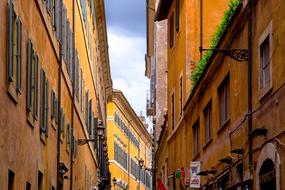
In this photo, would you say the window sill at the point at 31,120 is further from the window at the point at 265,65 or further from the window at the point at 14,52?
the window at the point at 265,65

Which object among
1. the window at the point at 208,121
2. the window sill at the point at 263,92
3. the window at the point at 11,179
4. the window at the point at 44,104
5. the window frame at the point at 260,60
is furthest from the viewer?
the window at the point at 208,121

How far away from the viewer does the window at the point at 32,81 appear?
1898 cm

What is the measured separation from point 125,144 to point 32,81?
74.9 metres

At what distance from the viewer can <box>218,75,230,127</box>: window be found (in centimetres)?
2142

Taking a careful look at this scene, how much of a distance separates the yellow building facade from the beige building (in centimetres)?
4283

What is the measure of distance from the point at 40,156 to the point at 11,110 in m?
5.32

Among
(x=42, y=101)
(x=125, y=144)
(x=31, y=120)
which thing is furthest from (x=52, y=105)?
(x=125, y=144)

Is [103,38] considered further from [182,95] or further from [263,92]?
[263,92]

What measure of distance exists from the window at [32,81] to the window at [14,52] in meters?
1.33

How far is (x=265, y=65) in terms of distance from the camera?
16297 mm

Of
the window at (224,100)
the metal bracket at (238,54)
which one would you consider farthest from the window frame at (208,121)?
the metal bracket at (238,54)

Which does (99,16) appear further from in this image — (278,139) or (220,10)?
(278,139)

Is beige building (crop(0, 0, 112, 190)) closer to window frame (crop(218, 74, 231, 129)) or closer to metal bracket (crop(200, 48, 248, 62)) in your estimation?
metal bracket (crop(200, 48, 248, 62))

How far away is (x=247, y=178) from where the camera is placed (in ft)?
59.0
